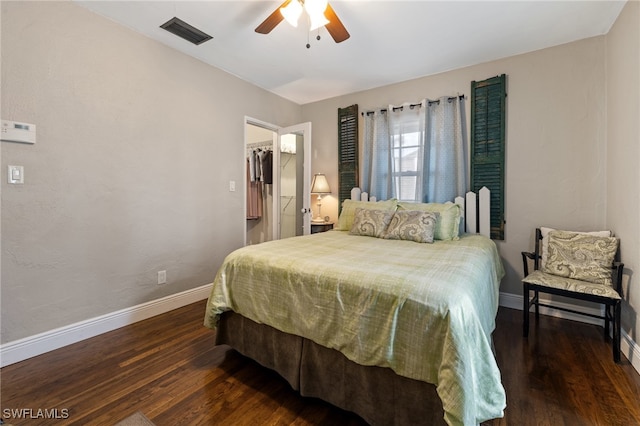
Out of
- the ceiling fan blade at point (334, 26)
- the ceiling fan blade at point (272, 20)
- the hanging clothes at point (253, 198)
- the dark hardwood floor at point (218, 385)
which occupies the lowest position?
the dark hardwood floor at point (218, 385)

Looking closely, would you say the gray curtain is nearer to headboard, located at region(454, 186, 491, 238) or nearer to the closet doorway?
headboard, located at region(454, 186, 491, 238)

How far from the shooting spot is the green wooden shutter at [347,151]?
3.81 metres

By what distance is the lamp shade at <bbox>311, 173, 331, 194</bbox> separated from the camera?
4.00 m

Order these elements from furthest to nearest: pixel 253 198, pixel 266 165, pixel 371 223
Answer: pixel 253 198
pixel 266 165
pixel 371 223

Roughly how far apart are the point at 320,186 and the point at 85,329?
294 centimetres

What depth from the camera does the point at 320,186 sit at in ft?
13.2

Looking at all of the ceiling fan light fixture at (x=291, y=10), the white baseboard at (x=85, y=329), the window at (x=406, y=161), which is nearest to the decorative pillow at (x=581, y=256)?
the window at (x=406, y=161)

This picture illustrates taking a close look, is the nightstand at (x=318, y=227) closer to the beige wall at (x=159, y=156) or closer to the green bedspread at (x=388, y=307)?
the beige wall at (x=159, y=156)

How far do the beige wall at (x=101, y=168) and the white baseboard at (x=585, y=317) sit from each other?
127 inches

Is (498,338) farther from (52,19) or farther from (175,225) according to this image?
(52,19)

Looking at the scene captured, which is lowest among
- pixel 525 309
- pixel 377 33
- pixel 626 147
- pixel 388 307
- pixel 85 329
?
pixel 85 329

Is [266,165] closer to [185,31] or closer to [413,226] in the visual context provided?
[185,31]

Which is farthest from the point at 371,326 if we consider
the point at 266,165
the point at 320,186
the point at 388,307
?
the point at 266,165

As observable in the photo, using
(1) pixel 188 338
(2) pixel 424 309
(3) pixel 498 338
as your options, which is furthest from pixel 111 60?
(3) pixel 498 338
